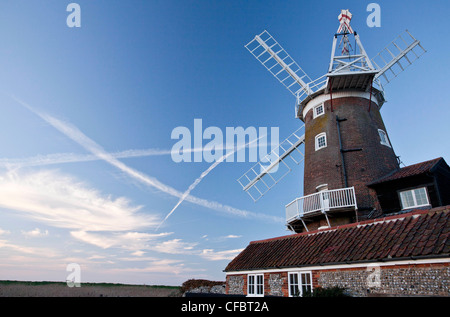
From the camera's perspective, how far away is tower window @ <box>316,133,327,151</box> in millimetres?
20103

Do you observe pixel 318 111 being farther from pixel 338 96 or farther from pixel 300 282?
pixel 300 282

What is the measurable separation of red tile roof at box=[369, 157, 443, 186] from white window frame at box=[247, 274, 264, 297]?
9.13 m

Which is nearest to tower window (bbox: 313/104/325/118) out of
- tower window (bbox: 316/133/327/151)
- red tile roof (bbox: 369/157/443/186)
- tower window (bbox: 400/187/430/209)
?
tower window (bbox: 316/133/327/151)

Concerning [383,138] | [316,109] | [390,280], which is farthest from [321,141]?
[390,280]

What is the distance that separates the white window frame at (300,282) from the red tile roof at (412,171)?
7732 millimetres

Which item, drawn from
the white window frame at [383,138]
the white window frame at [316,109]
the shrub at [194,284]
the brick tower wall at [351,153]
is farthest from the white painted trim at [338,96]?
the shrub at [194,284]

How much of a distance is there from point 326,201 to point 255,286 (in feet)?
21.6

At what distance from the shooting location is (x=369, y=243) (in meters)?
12.1

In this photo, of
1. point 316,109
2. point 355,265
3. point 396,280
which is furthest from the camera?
point 316,109

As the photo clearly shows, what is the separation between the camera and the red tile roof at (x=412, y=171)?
15.7 meters

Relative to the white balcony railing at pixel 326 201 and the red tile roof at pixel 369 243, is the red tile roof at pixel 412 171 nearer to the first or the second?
the white balcony railing at pixel 326 201

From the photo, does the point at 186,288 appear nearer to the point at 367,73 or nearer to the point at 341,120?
the point at 341,120

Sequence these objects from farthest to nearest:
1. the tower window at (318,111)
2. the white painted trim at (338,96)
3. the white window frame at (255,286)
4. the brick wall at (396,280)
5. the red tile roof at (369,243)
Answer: the tower window at (318,111) → the white painted trim at (338,96) → the white window frame at (255,286) → the red tile roof at (369,243) → the brick wall at (396,280)
